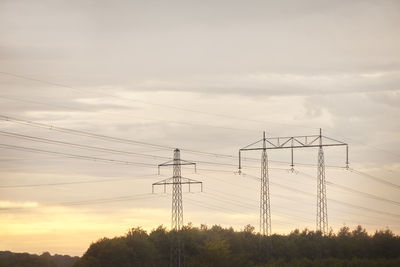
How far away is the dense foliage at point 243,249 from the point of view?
146 meters

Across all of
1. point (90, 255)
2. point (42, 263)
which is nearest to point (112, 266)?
point (90, 255)

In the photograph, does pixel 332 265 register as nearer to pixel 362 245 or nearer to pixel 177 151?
pixel 362 245

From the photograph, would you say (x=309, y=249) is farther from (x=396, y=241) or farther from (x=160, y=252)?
(x=160, y=252)

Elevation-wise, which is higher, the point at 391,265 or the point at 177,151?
the point at 177,151

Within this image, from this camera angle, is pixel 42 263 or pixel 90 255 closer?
pixel 90 255

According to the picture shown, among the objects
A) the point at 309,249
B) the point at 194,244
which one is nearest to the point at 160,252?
the point at 194,244

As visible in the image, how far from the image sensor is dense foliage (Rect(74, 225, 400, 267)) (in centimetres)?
14625

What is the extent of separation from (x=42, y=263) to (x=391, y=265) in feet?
226

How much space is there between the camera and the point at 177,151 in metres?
92.9

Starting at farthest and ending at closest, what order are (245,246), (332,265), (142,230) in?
(245,246) < (142,230) < (332,265)

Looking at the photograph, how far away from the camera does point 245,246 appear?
6880 inches

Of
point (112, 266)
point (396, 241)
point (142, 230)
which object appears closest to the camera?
point (112, 266)

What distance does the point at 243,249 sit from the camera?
172m

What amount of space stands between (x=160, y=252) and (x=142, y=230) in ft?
30.9
